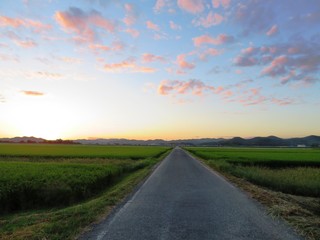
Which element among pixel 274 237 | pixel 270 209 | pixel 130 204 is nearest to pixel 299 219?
pixel 270 209

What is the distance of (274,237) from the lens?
684 cm

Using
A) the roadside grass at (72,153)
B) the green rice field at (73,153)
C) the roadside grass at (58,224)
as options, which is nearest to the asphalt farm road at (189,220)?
the roadside grass at (58,224)

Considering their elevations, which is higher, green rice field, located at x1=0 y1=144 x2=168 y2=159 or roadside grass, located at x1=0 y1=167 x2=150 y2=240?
green rice field, located at x1=0 y1=144 x2=168 y2=159

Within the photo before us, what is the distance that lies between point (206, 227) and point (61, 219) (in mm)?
4418

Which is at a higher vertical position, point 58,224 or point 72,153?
point 72,153

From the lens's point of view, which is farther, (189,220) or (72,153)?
(72,153)

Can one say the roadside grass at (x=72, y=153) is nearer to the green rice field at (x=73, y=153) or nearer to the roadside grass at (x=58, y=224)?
the green rice field at (x=73, y=153)

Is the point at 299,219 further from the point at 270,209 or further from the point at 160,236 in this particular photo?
the point at 160,236

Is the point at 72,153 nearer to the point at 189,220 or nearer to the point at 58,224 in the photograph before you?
the point at 58,224

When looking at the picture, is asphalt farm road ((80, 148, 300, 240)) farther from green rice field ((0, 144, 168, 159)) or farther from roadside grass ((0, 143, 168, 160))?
green rice field ((0, 144, 168, 159))

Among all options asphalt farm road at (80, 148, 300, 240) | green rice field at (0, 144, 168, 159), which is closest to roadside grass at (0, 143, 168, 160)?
green rice field at (0, 144, 168, 159)

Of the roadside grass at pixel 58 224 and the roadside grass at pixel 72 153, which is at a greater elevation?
the roadside grass at pixel 72 153

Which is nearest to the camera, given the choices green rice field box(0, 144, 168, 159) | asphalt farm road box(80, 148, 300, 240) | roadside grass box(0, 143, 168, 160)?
asphalt farm road box(80, 148, 300, 240)

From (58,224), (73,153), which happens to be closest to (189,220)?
(58,224)
